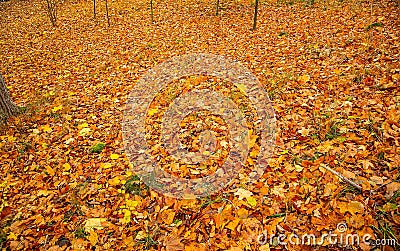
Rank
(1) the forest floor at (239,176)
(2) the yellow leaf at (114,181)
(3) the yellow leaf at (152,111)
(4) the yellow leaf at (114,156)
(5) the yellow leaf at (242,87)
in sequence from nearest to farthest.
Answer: (1) the forest floor at (239,176), (2) the yellow leaf at (114,181), (4) the yellow leaf at (114,156), (3) the yellow leaf at (152,111), (5) the yellow leaf at (242,87)

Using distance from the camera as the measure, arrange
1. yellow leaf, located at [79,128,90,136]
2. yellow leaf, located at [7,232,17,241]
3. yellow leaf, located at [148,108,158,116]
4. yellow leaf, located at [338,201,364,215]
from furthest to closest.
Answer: yellow leaf, located at [148,108,158,116] < yellow leaf, located at [79,128,90,136] < yellow leaf, located at [7,232,17,241] < yellow leaf, located at [338,201,364,215]

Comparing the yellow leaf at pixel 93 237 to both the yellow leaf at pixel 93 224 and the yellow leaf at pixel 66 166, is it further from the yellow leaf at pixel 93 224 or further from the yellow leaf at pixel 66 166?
the yellow leaf at pixel 66 166

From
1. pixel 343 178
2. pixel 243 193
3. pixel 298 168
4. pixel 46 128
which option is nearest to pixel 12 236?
pixel 46 128

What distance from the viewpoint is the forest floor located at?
267 cm

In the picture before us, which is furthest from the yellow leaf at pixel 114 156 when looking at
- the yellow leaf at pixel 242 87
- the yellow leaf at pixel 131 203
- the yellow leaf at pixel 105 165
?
the yellow leaf at pixel 242 87

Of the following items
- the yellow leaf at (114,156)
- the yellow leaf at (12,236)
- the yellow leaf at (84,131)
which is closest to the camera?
the yellow leaf at (12,236)

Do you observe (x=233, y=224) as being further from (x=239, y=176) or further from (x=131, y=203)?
(x=131, y=203)

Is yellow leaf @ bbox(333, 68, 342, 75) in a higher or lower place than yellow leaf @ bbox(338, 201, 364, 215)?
higher

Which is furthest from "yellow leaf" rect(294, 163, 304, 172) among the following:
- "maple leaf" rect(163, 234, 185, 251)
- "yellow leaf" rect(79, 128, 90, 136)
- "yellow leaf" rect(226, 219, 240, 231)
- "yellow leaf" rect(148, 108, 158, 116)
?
"yellow leaf" rect(79, 128, 90, 136)

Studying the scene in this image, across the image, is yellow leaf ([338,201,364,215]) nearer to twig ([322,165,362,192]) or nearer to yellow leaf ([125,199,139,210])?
twig ([322,165,362,192])

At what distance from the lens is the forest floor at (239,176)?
2666mm

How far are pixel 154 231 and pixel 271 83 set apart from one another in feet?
12.4

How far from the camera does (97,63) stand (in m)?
7.45

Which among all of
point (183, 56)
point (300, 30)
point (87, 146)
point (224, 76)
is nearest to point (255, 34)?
point (300, 30)
